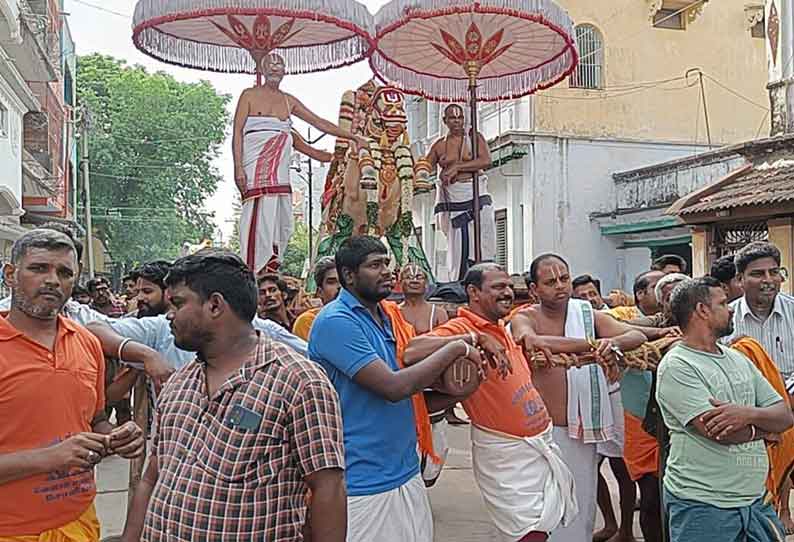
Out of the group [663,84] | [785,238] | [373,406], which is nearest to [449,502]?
[373,406]

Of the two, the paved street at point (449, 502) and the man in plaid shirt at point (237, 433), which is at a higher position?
the man in plaid shirt at point (237, 433)

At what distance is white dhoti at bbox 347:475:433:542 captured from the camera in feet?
10.8

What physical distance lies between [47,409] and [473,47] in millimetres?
5816

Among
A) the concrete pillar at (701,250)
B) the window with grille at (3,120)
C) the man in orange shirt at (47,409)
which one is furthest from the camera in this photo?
the window with grille at (3,120)

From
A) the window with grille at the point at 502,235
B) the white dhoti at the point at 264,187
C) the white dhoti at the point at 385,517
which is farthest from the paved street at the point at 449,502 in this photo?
the window with grille at the point at 502,235

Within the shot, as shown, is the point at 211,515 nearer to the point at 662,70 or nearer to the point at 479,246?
the point at 479,246

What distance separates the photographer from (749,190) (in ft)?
40.2

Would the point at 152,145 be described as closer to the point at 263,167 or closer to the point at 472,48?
the point at 472,48

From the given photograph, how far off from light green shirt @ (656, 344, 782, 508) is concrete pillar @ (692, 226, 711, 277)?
33.3 feet

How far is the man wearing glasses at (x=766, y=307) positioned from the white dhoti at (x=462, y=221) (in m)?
3.40

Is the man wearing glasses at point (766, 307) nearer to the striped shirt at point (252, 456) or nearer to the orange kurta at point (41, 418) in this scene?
the striped shirt at point (252, 456)

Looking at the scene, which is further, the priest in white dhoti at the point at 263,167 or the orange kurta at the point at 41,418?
the priest in white dhoti at the point at 263,167

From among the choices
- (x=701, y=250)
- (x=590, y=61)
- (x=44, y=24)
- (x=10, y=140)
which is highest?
(x=44, y=24)

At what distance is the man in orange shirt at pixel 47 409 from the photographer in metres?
2.64
